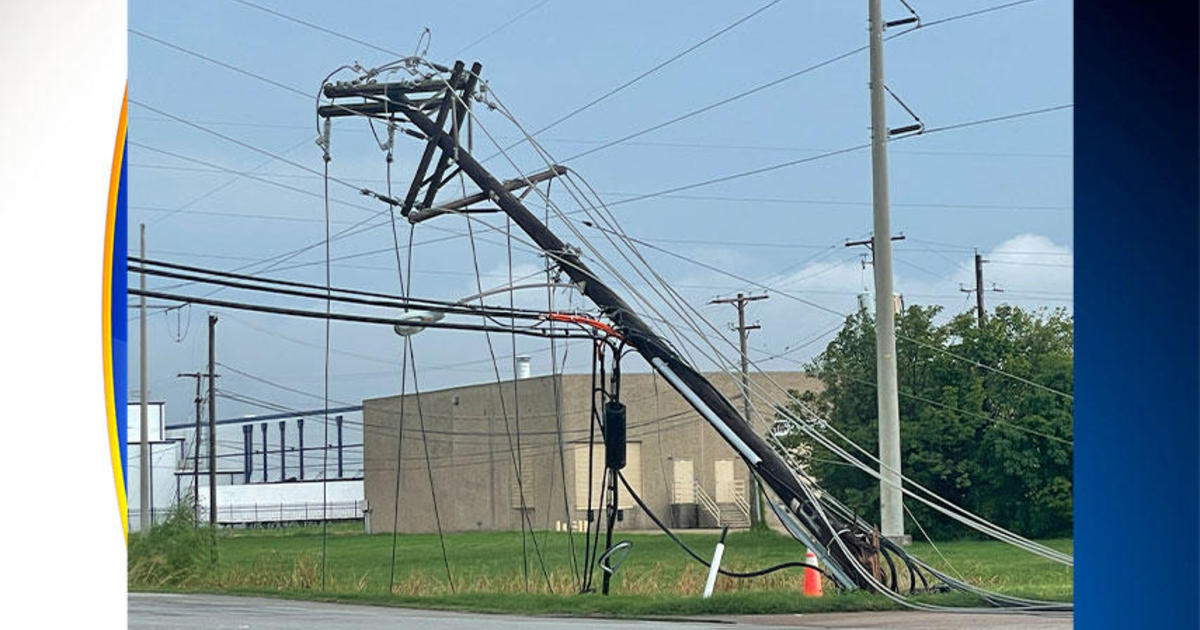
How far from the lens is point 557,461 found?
22547 millimetres

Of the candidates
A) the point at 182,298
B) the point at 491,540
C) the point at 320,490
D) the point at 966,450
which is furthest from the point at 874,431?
the point at 320,490

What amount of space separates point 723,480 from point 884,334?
14715 mm

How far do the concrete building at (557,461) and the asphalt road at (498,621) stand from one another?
14049mm

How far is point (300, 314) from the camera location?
29.3ft

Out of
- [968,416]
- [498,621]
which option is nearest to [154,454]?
[968,416]

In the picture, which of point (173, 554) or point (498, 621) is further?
point (173, 554)

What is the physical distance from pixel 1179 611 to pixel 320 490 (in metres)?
31.1

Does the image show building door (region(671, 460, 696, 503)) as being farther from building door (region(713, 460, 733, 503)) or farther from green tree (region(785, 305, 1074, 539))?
green tree (region(785, 305, 1074, 539))

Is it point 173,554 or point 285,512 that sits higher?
point 173,554

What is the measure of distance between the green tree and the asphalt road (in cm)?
992

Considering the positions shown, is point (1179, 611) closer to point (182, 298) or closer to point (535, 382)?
point (182, 298)

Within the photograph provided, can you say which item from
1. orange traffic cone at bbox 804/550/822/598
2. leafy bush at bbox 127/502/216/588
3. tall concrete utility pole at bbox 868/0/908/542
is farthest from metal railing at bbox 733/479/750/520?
orange traffic cone at bbox 804/550/822/598

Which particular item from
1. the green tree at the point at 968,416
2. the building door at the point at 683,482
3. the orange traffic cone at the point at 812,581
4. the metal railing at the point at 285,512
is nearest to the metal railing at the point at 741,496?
the building door at the point at 683,482

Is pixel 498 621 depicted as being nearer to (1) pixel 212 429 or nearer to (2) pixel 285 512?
(1) pixel 212 429
